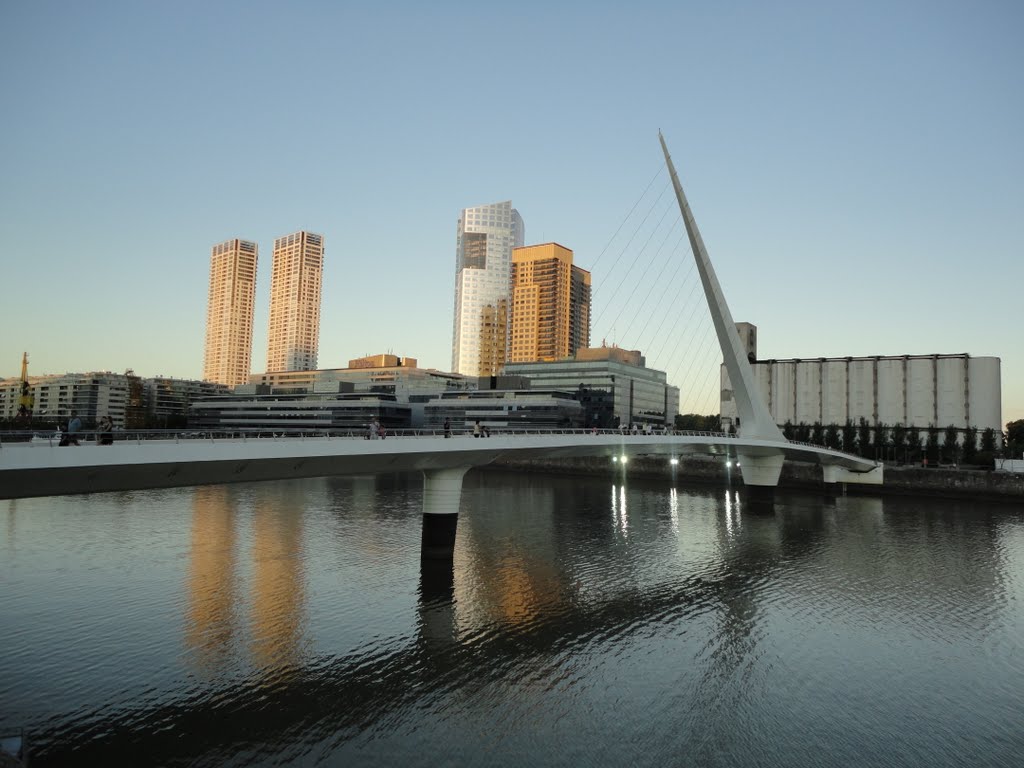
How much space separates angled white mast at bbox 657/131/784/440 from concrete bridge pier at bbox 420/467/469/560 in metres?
30.9

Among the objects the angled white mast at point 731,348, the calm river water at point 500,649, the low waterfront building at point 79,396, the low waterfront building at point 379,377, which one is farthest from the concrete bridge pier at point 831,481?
the low waterfront building at point 79,396

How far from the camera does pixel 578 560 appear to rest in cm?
3102

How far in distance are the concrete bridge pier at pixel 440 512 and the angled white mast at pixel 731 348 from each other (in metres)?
30.9

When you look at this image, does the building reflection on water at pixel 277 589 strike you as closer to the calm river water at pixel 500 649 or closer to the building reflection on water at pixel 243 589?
the building reflection on water at pixel 243 589

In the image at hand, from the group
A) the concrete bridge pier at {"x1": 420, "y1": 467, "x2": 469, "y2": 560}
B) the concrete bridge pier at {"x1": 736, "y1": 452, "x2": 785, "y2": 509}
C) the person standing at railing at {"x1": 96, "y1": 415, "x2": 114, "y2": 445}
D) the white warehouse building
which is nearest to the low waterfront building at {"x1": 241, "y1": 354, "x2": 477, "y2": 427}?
the white warehouse building

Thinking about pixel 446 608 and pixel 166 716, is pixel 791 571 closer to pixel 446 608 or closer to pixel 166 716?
pixel 446 608

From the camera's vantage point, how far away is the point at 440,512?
28.8 meters

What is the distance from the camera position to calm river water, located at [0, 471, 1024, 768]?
13188mm

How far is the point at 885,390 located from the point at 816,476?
1685 inches

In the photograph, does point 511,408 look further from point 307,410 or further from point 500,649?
point 500,649

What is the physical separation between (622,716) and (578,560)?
54.6ft

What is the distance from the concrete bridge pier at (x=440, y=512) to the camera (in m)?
28.2

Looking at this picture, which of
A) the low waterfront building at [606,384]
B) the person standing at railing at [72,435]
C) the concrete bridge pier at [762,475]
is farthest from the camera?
the low waterfront building at [606,384]

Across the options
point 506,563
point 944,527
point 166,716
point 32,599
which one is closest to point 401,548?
point 506,563
